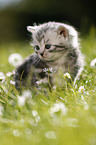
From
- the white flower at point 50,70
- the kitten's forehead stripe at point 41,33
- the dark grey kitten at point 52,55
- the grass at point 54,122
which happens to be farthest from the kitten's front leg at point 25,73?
the grass at point 54,122

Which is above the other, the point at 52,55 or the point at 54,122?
the point at 52,55

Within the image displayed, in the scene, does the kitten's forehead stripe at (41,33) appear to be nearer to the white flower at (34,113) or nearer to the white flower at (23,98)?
the white flower at (23,98)

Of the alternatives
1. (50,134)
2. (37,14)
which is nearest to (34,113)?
(50,134)

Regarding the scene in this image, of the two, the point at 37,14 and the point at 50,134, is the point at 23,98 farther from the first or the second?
the point at 37,14

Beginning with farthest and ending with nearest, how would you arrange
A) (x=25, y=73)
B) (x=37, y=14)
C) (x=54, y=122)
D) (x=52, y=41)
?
(x=37, y=14) < (x=25, y=73) < (x=52, y=41) < (x=54, y=122)

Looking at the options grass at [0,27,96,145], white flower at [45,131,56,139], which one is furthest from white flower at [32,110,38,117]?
white flower at [45,131,56,139]

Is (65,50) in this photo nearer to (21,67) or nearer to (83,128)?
(21,67)

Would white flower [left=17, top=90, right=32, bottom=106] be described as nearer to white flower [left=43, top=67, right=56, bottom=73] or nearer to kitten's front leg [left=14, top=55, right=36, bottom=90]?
white flower [left=43, top=67, right=56, bottom=73]
